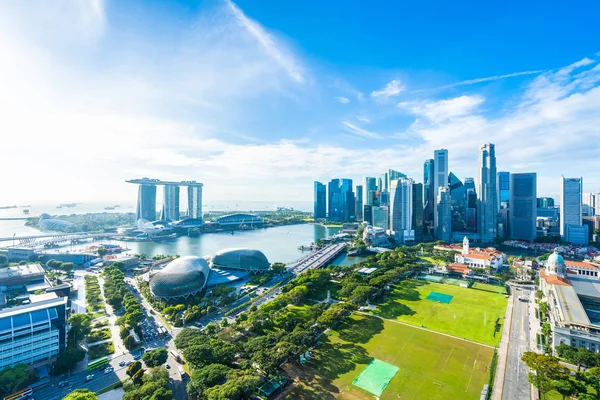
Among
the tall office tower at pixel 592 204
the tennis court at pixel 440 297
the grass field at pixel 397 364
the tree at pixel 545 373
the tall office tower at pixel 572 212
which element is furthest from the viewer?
the tall office tower at pixel 592 204

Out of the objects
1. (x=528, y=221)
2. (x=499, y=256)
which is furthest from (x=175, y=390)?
(x=528, y=221)

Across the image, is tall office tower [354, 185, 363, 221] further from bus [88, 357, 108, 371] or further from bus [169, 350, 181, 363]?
bus [88, 357, 108, 371]

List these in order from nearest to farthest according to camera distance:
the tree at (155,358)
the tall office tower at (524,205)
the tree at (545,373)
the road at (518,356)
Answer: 1. the tree at (545,373)
2. the road at (518,356)
3. the tree at (155,358)
4. the tall office tower at (524,205)

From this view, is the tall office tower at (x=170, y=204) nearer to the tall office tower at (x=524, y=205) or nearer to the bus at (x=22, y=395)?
the bus at (x=22, y=395)

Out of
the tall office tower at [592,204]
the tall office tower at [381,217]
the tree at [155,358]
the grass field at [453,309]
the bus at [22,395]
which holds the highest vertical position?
the tall office tower at [592,204]

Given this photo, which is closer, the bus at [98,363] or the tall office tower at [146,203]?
the bus at [98,363]

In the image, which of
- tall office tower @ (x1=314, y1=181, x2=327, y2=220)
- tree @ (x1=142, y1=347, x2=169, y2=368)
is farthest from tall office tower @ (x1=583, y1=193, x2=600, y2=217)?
tree @ (x1=142, y1=347, x2=169, y2=368)

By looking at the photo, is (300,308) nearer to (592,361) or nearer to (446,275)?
(592,361)

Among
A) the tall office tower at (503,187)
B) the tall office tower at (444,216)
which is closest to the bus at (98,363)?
the tall office tower at (444,216)
